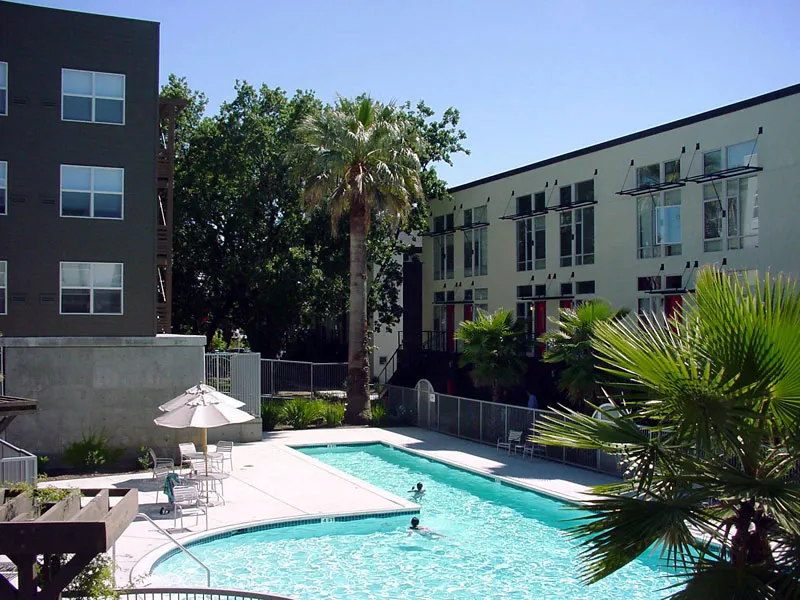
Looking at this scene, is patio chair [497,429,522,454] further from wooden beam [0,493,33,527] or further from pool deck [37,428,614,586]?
wooden beam [0,493,33,527]

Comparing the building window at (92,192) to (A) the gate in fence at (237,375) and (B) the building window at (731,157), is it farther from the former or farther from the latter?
(B) the building window at (731,157)

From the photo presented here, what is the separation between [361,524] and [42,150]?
44.9 ft

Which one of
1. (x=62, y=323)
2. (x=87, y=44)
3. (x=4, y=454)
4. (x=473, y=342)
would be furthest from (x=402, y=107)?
(x=4, y=454)

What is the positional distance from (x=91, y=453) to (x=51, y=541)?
608 inches

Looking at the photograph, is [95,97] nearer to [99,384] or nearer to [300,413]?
[99,384]

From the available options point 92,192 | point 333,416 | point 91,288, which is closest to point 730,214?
point 333,416

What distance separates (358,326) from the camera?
30688 millimetres

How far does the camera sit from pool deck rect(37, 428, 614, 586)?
15.6 metres

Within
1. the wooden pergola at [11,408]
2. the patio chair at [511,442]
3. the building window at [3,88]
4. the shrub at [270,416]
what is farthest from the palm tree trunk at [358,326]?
the wooden pergola at [11,408]

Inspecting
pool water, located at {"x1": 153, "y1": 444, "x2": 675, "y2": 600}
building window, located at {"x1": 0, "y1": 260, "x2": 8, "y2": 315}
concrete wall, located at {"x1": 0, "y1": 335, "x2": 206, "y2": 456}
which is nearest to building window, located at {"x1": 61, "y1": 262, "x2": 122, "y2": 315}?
concrete wall, located at {"x1": 0, "y1": 335, "x2": 206, "y2": 456}

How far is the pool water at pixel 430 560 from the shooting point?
13.5m

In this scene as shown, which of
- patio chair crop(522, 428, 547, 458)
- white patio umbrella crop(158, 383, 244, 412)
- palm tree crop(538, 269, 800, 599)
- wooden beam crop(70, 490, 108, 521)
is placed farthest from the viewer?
patio chair crop(522, 428, 547, 458)

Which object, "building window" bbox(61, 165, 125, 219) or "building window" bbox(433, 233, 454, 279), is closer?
"building window" bbox(61, 165, 125, 219)

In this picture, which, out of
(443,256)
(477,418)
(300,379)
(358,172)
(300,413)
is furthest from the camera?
(443,256)
